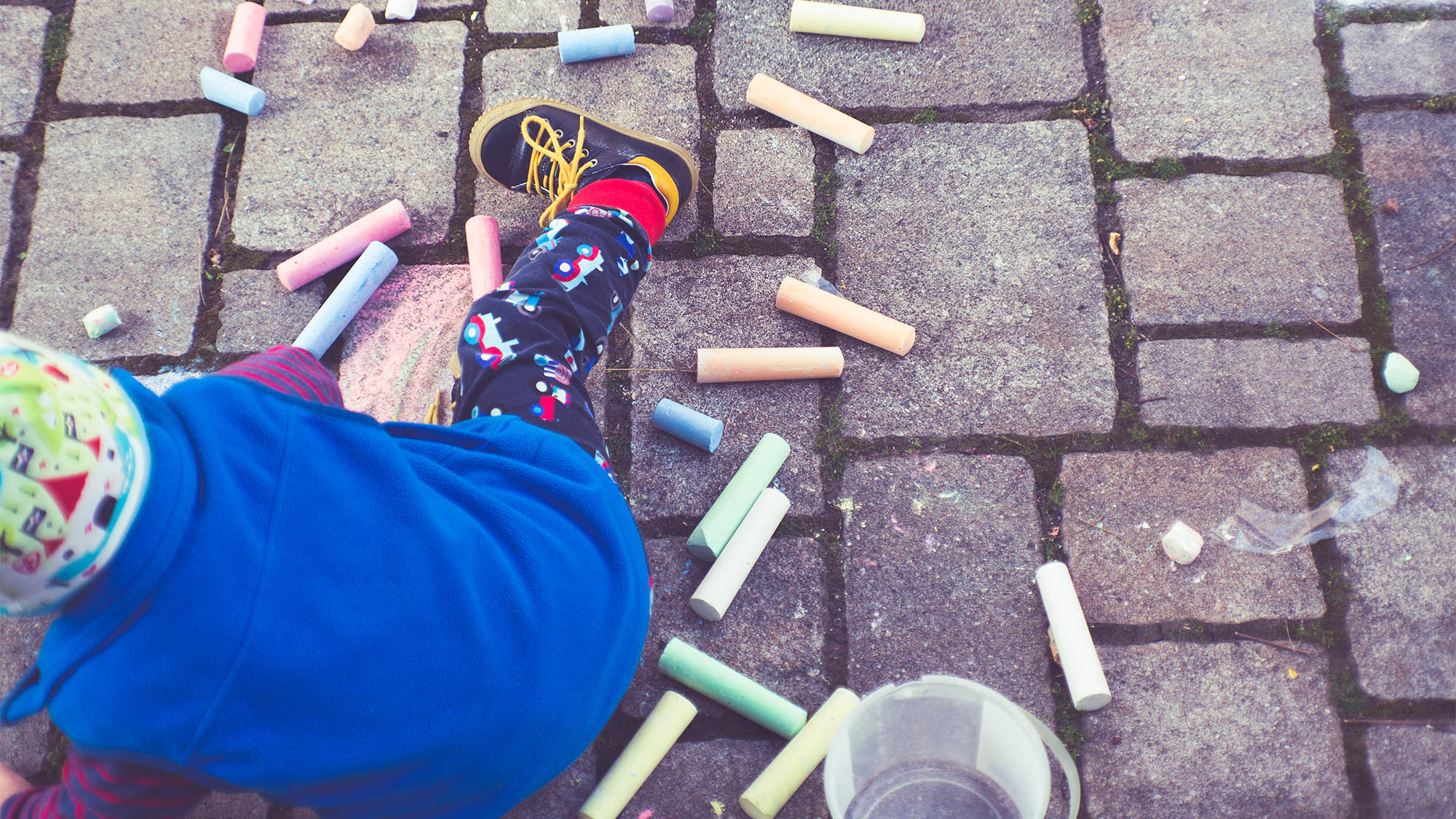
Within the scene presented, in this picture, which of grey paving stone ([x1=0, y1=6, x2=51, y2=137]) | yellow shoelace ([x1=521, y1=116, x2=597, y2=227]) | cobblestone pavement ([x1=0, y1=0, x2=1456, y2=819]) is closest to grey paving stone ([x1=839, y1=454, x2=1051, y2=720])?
cobblestone pavement ([x1=0, y1=0, x2=1456, y2=819])

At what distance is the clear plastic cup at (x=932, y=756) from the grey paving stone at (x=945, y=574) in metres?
0.15

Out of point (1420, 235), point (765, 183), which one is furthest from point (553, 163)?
point (1420, 235)

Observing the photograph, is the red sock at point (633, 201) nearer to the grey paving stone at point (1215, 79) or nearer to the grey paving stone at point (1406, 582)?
the grey paving stone at point (1215, 79)

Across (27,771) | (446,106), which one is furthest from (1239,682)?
(27,771)

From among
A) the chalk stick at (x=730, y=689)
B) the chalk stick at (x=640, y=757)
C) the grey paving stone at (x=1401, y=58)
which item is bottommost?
the chalk stick at (x=640, y=757)

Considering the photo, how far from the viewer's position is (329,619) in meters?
1.09

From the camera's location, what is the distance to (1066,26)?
2289 millimetres

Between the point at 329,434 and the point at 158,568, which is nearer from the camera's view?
the point at 158,568

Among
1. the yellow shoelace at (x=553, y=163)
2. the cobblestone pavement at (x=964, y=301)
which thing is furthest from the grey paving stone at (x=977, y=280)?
the yellow shoelace at (x=553, y=163)

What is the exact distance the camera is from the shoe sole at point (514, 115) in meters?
2.12

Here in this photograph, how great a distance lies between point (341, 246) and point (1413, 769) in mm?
2525

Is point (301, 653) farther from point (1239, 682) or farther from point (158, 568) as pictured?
point (1239, 682)

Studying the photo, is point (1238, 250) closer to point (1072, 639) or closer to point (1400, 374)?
point (1400, 374)

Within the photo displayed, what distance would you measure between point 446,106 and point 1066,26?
1600 millimetres
